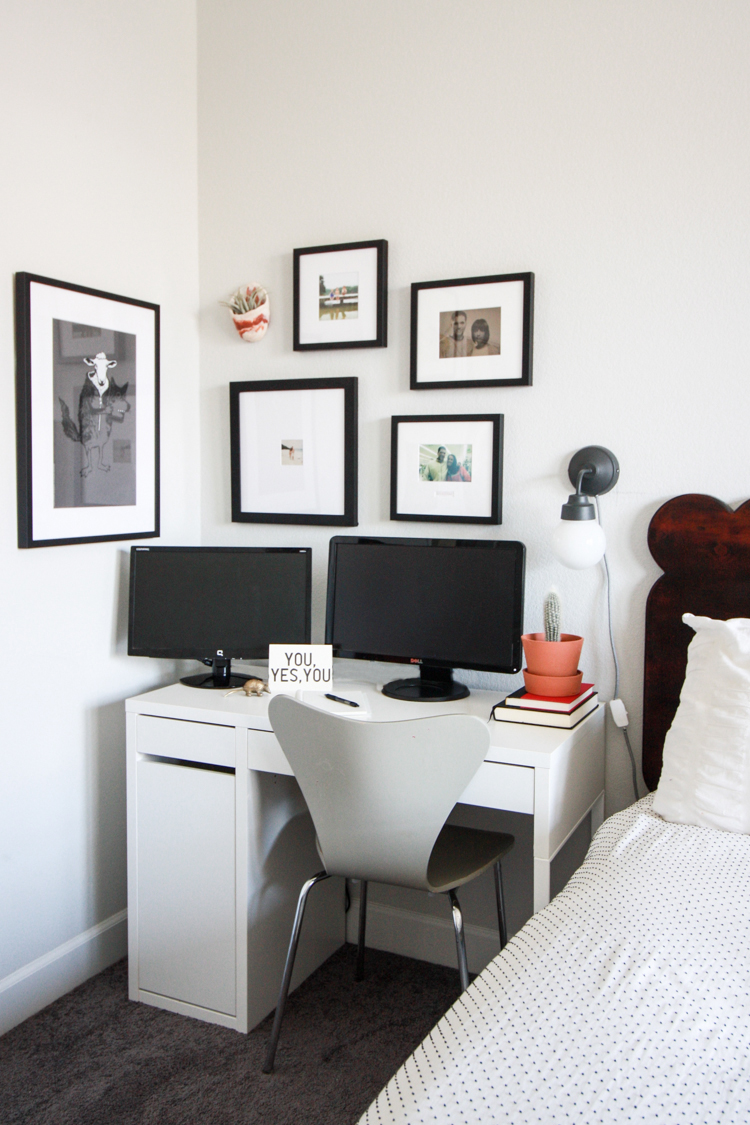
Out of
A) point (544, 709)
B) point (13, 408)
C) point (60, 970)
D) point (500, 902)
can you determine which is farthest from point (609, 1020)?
point (13, 408)

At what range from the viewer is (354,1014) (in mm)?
2158

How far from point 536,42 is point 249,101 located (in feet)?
2.85

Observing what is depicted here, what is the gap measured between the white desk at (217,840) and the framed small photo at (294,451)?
1.90 ft

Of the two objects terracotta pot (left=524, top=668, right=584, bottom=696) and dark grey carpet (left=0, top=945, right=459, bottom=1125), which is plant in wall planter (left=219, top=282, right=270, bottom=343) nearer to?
terracotta pot (left=524, top=668, right=584, bottom=696)

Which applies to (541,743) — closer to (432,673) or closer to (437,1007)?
(432,673)

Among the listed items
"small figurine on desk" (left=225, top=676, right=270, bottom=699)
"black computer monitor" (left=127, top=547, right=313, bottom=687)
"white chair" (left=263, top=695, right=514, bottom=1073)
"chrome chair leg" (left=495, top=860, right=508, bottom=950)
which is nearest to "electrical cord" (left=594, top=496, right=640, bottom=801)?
"chrome chair leg" (left=495, top=860, right=508, bottom=950)

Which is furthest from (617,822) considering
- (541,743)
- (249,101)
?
(249,101)

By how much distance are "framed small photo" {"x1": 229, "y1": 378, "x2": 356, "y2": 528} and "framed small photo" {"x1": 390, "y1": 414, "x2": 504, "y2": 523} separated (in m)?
0.15

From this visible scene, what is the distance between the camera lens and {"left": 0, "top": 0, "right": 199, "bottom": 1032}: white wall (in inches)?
80.7

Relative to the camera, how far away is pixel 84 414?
7.31 ft

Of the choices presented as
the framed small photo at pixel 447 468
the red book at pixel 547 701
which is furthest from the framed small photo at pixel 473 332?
the red book at pixel 547 701

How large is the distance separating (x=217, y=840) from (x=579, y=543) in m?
1.13

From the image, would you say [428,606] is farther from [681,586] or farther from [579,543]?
[681,586]

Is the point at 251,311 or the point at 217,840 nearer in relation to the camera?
the point at 217,840
